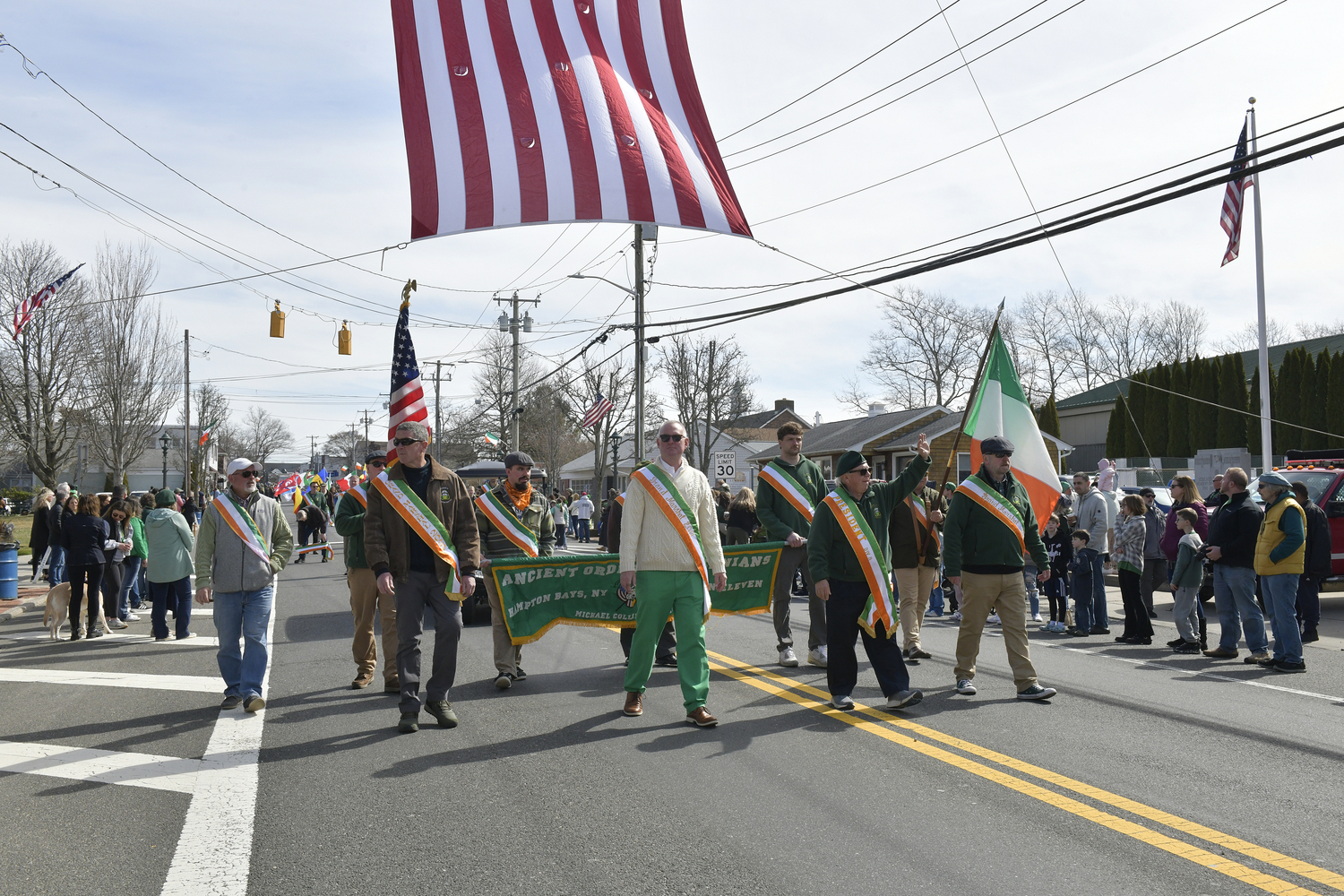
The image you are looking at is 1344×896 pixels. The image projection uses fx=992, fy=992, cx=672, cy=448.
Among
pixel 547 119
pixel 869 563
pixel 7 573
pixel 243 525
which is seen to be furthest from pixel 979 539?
pixel 7 573

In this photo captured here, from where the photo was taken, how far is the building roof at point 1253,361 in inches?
1693

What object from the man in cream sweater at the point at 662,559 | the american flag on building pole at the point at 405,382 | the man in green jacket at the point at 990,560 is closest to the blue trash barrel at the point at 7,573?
the american flag on building pole at the point at 405,382

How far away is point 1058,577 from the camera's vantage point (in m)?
12.5

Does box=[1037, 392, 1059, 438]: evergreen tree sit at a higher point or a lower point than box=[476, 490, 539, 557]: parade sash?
higher

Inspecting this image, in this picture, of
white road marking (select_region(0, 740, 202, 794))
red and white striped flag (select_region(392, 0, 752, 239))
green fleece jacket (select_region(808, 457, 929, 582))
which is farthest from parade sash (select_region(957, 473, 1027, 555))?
white road marking (select_region(0, 740, 202, 794))

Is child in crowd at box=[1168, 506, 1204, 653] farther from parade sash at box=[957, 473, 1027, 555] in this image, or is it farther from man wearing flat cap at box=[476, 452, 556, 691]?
man wearing flat cap at box=[476, 452, 556, 691]

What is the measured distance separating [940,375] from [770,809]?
5918cm

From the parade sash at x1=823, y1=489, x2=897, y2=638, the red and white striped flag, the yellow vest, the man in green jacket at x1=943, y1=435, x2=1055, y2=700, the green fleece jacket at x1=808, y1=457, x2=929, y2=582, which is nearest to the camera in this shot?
the parade sash at x1=823, y1=489, x2=897, y2=638

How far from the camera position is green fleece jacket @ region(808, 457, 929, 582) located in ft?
23.2

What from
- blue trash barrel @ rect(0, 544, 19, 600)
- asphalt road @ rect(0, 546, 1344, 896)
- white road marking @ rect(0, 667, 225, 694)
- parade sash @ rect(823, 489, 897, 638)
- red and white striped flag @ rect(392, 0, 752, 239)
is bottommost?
white road marking @ rect(0, 667, 225, 694)

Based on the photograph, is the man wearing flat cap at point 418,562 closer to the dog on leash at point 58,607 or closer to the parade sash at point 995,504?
the parade sash at point 995,504

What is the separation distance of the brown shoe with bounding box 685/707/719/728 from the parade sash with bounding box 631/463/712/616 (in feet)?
2.19

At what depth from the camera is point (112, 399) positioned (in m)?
34.2

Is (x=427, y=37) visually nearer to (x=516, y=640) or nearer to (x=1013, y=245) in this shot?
(x=516, y=640)
